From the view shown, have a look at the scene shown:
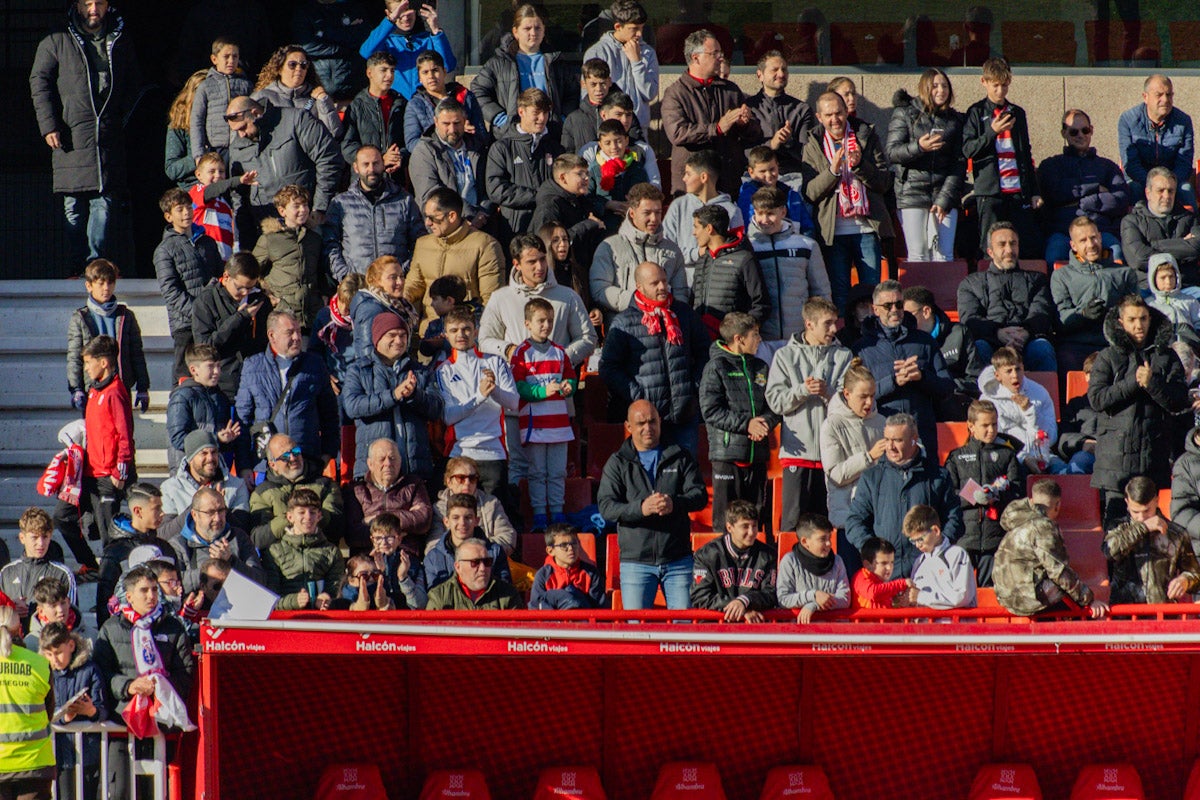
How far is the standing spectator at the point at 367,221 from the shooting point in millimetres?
13297

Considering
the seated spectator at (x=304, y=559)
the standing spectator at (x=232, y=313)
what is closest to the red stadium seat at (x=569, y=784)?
the seated spectator at (x=304, y=559)

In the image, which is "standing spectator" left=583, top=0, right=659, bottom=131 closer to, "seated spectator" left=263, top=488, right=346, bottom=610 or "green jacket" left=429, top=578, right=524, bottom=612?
"seated spectator" left=263, top=488, right=346, bottom=610

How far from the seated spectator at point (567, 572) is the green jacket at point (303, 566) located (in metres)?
1.16

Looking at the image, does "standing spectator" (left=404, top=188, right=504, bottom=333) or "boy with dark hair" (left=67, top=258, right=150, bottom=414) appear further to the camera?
"standing spectator" (left=404, top=188, right=504, bottom=333)

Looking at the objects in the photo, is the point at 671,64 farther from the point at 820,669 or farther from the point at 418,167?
the point at 820,669

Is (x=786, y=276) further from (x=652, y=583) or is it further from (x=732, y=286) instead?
(x=652, y=583)

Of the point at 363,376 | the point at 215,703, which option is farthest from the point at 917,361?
the point at 215,703

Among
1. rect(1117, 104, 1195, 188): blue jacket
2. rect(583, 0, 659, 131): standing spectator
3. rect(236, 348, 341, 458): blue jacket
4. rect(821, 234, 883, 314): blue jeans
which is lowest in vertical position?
rect(236, 348, 341, 458): blue jacket

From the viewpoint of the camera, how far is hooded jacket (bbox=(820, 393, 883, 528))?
1142cm

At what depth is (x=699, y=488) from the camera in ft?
36.2

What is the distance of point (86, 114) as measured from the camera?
1470cm

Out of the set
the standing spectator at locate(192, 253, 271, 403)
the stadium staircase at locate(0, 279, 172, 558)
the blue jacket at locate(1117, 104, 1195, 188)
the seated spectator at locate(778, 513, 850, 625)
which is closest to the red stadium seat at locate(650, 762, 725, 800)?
the seated spectator at locate(778, 513, 850, 625)

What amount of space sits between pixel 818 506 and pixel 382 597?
3.12 metres

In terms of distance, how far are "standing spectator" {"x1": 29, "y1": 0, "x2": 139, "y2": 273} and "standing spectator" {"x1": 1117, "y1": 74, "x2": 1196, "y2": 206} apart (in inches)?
327
